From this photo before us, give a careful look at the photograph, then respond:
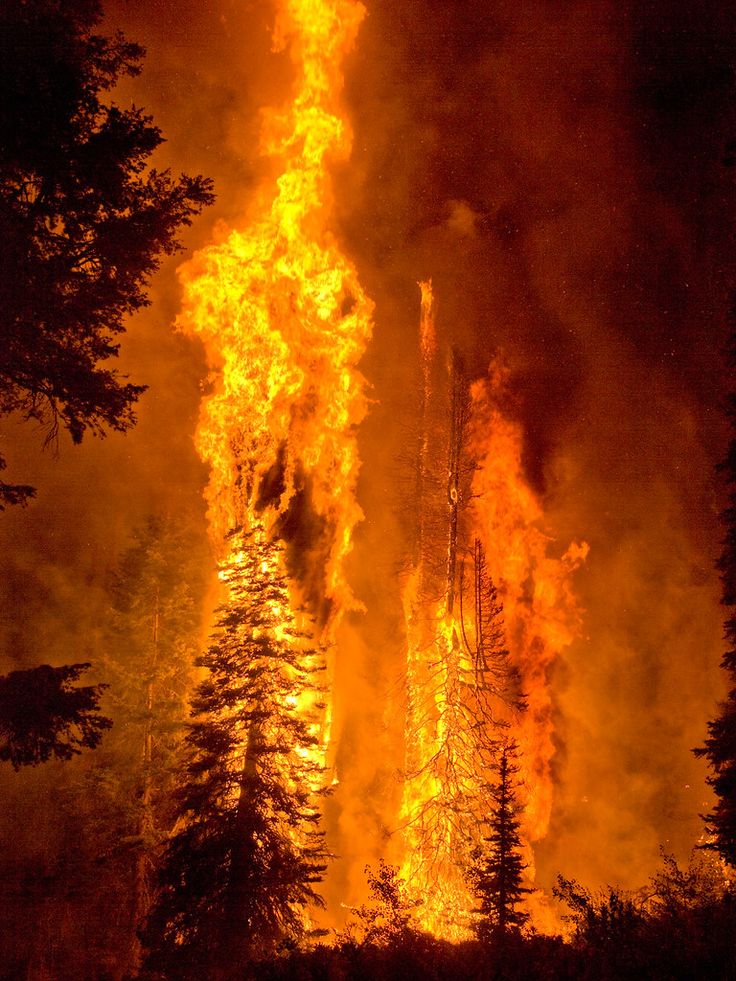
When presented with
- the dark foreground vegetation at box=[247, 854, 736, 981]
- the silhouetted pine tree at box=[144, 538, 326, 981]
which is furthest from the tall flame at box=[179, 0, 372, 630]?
the dark foreground vegetation at box=[247, 854, 736, 981]

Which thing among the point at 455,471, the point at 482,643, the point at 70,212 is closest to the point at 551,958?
the point at 70,212

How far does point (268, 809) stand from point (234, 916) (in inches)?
72.7

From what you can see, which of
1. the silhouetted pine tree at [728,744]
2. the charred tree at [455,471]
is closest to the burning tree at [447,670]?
the charred tree at [455,471]

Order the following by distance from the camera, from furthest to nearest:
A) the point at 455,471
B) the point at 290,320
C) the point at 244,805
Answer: the point at 290,320
the point at 455,471
the point at 244,805

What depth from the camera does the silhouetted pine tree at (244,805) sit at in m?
11.4

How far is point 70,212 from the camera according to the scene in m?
7.39

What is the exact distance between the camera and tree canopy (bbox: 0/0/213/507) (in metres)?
6.86

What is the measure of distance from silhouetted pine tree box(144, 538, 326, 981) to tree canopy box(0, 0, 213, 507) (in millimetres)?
6867

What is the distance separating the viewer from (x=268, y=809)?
12.8 metres

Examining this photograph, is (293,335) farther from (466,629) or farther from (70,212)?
(70,212)

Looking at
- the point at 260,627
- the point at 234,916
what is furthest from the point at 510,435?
the point at 234,916

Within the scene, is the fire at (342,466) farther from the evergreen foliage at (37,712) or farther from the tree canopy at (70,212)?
the evergreen foliage at (37,712)

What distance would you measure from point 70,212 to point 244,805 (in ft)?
33.2

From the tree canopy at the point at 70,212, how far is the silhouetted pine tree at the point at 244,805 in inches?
270
